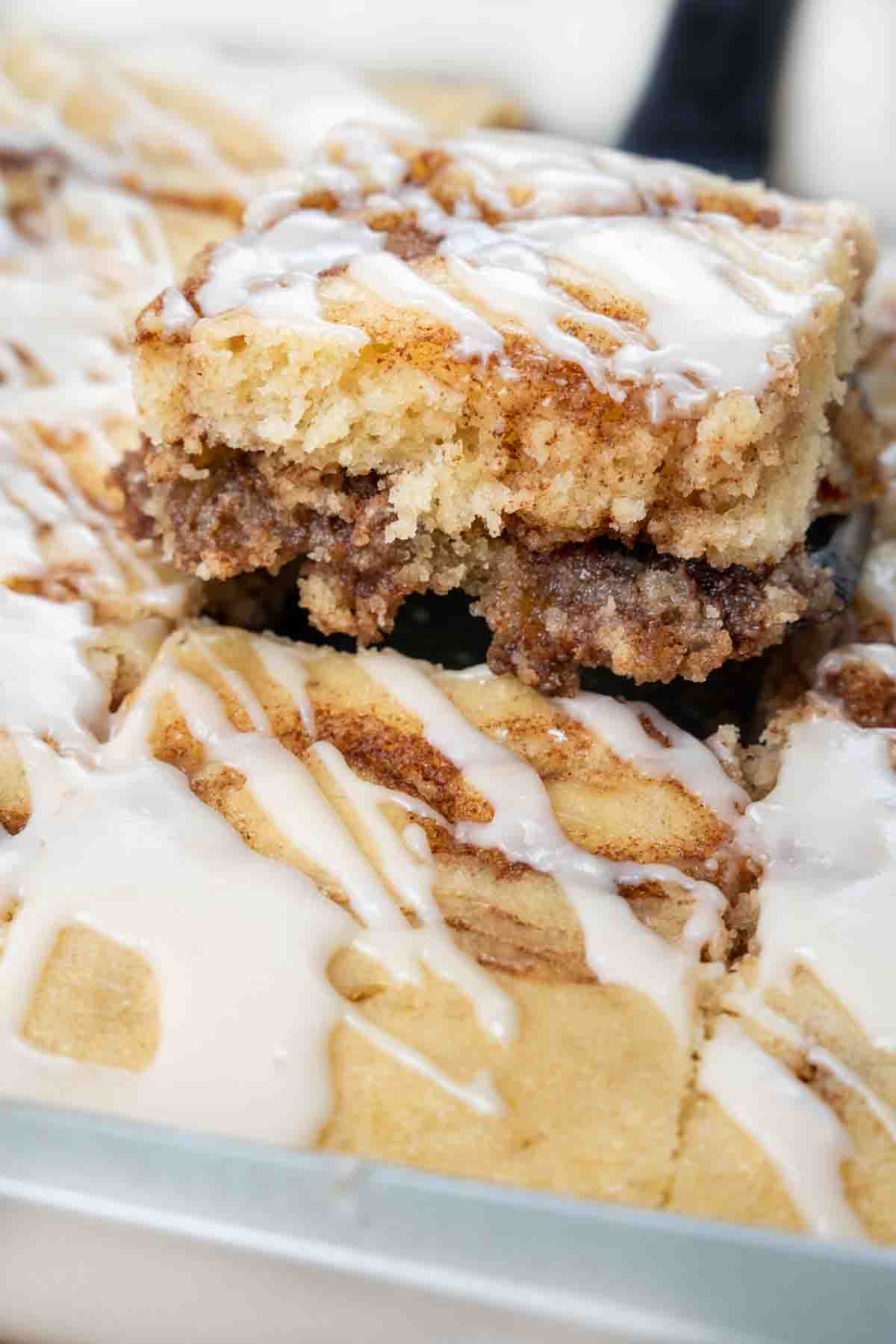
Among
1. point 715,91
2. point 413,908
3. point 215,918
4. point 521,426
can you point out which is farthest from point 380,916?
point 715,91

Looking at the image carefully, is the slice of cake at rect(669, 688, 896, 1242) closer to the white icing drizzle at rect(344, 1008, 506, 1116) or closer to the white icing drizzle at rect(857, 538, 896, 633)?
the white icing drizzle at rect(344, 1008, 506, 1116)

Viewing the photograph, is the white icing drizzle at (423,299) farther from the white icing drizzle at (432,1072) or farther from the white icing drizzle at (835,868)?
the white icing drizzle at (432,1072)

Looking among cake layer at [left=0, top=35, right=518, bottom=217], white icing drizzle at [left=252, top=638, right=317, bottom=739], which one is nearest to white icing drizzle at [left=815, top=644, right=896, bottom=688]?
white icing drizzle at [left=252, top=638, right=317, bottom=739]

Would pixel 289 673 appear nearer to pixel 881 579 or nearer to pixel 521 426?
pixel 521 426

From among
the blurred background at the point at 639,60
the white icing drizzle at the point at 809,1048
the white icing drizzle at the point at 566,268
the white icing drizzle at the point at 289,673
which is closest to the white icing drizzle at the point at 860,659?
the white icing drizzle at the point at 566,268

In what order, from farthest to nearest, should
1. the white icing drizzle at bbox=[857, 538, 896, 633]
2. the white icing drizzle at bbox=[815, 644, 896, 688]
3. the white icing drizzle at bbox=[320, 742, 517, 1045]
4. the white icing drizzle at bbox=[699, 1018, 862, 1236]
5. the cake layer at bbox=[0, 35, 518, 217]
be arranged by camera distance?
the cake layer at bbox=[0, 35, 518, 217]
the white icing drizzle at bbox=[857, 538, 896, 633]
the white icing drizzle at bbox=[815, 644, 896, 688]
the white icing drizzle at bbox=[320, 742, 517, 1045]
the white icing drizzle at bbox=[699, 1018, 862, 1236]

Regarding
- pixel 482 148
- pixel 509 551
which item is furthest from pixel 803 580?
pixel 482 148
